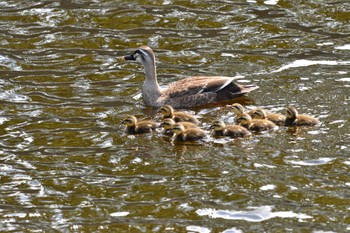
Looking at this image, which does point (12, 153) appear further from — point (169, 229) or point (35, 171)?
point (169, 229)

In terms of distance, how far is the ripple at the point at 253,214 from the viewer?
890 cm

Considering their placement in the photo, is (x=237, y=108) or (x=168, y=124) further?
(x=237, y=108)

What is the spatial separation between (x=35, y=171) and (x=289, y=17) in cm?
668

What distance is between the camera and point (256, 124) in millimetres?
11266

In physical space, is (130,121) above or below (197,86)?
above

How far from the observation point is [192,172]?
10055 millimetres

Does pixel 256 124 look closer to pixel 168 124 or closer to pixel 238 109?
pixel 238 109

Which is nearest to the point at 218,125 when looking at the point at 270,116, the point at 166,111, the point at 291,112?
the point at 270,116

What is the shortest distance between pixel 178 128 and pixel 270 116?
1137 millimetres

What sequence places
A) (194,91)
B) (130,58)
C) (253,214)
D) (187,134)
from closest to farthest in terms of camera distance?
(253,214) → (187,134) → (194,91) → (130,58)

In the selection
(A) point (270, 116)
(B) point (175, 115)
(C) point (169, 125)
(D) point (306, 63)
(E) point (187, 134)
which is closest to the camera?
(E) point (187, 134)

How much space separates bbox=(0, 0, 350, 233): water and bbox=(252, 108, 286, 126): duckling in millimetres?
214

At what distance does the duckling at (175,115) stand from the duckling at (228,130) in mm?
677

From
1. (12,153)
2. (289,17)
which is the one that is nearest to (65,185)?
(12,153)
